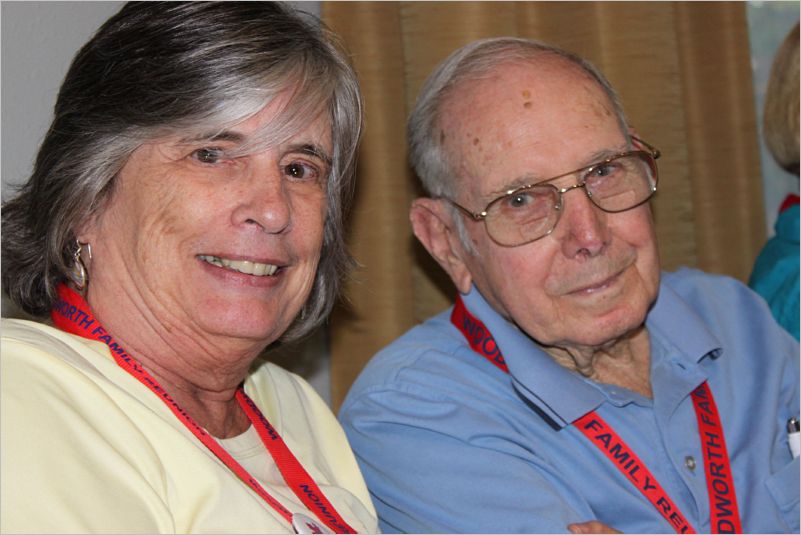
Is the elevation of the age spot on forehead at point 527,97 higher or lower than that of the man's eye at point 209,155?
lower

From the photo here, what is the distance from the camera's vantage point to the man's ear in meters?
2.14

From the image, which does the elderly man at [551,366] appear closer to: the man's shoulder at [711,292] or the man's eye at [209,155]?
the man's shoulder at [711,292]

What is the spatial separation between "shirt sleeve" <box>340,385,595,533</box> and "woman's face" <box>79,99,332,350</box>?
16.4 inches

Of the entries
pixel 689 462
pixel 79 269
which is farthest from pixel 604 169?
pixel 79 269

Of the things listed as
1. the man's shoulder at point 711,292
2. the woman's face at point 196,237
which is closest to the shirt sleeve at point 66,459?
the woman's face at point 196,237

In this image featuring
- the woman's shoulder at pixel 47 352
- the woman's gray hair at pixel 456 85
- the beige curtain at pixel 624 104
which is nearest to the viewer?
the woman's shoulder at pixel 47 352

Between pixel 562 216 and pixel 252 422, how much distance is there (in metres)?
0.75

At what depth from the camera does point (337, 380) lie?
8.05ft

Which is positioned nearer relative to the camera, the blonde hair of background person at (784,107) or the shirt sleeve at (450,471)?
the shirt sleeve at (450,471)

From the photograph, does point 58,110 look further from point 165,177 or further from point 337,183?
point 337,183

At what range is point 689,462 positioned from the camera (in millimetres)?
1958

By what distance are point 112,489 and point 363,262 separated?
3.98ft

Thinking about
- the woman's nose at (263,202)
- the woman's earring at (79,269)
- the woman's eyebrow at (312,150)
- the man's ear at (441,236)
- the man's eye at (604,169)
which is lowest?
the man's ear at (441,236)

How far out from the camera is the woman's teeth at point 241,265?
161 cm
